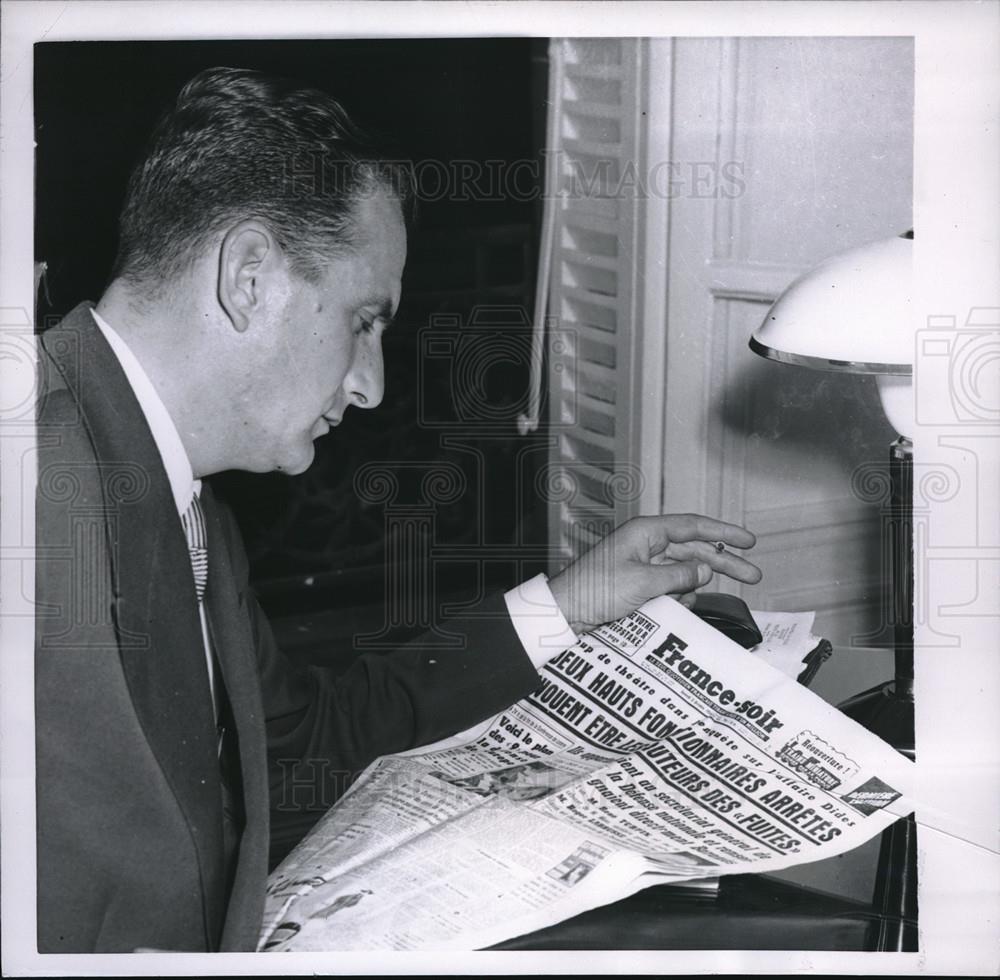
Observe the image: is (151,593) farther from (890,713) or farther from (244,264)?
(890,713)

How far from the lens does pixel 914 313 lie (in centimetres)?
109

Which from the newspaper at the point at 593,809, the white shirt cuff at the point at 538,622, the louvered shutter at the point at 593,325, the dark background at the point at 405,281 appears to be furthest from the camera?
the louvered shutter at the point at 593,325

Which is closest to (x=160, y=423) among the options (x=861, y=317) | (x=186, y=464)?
(x=186, y=464)

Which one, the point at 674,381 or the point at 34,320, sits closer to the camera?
the point at 34,320

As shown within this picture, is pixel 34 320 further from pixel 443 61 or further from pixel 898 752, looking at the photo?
pixel 898 752

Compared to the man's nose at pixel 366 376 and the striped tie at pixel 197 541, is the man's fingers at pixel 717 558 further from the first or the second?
the striped tie at pixel 197 541

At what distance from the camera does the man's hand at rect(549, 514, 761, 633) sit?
1240mm

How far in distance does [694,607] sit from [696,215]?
0.50 meters

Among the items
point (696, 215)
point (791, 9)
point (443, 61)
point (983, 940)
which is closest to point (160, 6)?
point (443, 61)

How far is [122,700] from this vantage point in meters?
0.97

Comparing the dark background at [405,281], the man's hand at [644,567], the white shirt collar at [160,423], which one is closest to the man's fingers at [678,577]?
the man's hand at [644,567]

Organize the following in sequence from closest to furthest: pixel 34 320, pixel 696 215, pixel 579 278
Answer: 1. pixel 34 320
2. pixel 696 215
3. pixel 579 278

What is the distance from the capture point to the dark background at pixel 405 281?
42.5 inches

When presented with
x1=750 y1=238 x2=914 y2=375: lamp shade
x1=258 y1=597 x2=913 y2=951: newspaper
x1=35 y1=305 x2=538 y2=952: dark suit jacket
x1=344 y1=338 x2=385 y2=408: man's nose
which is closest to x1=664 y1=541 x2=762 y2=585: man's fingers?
x1=258 y1=597 x2=913 y2=951: newspaper
